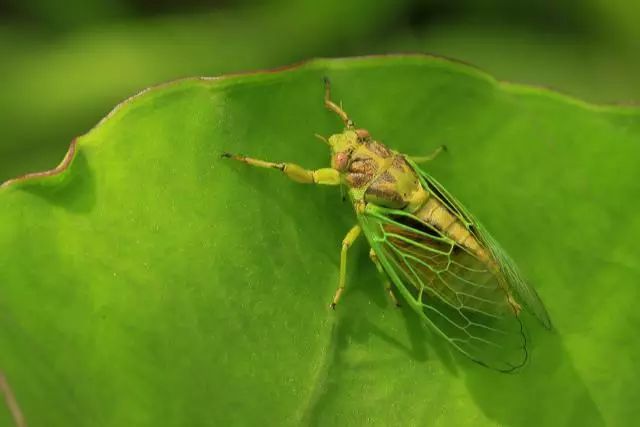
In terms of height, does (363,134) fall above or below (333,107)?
below

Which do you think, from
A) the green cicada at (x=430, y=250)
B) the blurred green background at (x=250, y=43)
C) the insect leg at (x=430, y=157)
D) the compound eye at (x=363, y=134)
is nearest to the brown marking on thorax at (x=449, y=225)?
the green cicada at (x=430, y=250)

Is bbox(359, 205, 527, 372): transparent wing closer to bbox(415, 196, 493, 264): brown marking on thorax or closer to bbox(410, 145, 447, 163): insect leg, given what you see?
bbox(415, 196, 493, 264): brown marking on thorax

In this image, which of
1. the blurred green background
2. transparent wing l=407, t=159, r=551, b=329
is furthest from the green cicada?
the blurred green background

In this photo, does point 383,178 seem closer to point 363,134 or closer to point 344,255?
point 363,134

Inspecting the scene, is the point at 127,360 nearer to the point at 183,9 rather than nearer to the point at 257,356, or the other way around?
the point at 257,356

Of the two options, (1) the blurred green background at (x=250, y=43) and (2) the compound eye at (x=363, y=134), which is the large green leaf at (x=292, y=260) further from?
(1) the blurred green background at (x=250, y=43)

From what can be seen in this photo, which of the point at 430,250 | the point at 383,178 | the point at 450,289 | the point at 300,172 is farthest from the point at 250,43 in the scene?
the point at 450,289
